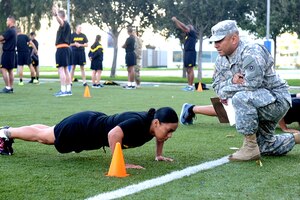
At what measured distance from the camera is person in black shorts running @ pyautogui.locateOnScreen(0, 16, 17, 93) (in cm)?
1617

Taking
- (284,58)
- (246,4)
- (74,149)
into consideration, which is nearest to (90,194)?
(74,149)

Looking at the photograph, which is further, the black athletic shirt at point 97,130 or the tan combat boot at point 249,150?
the tan combat boot at point 249,150

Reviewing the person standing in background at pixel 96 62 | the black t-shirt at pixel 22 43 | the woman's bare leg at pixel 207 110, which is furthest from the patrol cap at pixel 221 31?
the black t-shirt at pixel 22 43

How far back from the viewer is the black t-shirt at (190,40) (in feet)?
60.1

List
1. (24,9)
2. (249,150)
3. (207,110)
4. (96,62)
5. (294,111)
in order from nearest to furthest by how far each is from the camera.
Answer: (249,150) < (294,111) < (207,110) < (96,62) < (24,9)

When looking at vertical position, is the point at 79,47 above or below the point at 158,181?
above

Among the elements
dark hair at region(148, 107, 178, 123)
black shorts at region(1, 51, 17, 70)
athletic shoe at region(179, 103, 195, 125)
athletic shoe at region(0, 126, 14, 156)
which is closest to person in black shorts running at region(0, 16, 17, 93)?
black shorts at region(1, 51, 17, 70)

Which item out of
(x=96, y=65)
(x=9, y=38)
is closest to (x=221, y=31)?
(x=9, y=38)

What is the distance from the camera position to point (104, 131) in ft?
17.2

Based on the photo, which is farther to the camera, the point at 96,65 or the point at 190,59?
the point at 96,65

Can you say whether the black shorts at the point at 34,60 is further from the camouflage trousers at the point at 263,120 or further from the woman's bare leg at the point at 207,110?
the camouflage trousers at the point at 263,120

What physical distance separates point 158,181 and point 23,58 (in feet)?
58.9

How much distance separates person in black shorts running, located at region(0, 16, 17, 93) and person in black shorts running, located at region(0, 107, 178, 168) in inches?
423

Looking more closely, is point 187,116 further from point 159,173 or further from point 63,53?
point 63,53
